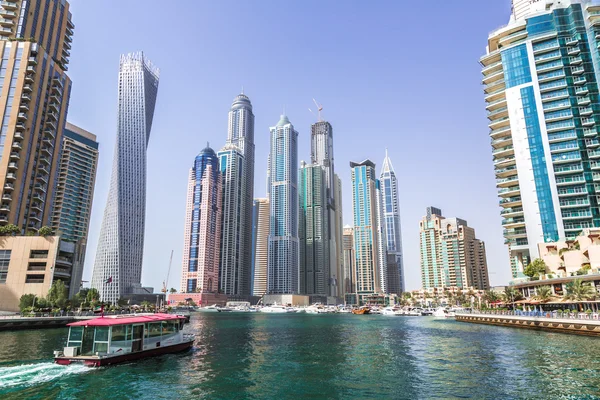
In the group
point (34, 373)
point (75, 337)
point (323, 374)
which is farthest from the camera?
point (75, 337)

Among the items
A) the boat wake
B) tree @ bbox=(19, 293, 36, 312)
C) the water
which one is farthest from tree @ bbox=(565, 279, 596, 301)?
tree @ bbox=(19, 293, 36, 312)

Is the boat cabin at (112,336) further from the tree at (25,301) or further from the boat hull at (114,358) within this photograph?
the tree at (25,301)

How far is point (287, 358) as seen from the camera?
1874 inches

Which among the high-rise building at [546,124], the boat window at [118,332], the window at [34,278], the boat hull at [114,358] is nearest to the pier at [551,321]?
the high-rise building at [546,124]

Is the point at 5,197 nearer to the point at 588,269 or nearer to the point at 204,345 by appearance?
the point at 204,345

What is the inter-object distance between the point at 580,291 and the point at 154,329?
83.8 meters

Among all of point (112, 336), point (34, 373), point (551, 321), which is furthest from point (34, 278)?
point (551, 321)

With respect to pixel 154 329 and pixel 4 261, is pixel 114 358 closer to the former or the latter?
Result: pixel 154 329

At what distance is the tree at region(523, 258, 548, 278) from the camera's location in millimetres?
97562

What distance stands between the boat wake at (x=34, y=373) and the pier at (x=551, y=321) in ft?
240

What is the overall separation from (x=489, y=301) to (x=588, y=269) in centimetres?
5350

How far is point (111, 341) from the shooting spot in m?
39.9

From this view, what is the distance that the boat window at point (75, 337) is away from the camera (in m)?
39.1

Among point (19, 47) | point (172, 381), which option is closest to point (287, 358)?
point (172, 381)
